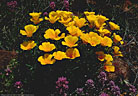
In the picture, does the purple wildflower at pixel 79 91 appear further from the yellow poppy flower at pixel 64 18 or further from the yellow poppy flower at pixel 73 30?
the yellow poppy flower at pixel 64 18

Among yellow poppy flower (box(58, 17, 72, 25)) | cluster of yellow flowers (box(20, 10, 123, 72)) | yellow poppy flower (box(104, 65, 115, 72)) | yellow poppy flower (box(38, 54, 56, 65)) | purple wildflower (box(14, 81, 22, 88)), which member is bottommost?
purple wildflower (box(14, 81, 22, 88))

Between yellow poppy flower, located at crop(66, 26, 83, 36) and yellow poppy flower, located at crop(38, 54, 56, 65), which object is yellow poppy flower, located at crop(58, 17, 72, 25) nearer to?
yellow poppy flower, located at crop(66, 26, 83, 36)

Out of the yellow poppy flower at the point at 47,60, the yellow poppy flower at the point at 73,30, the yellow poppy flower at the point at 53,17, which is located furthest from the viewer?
the yellow poppy flower at the point at 53,17

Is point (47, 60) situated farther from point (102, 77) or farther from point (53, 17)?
point (102, 77)

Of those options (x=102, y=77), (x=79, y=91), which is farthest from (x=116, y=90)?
(x=79, y=91)

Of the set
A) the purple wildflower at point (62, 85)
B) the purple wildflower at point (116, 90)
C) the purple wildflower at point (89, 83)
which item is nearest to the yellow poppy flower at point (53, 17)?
the purple wildflower at point (62, 85)

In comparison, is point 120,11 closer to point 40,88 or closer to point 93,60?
point 93,60

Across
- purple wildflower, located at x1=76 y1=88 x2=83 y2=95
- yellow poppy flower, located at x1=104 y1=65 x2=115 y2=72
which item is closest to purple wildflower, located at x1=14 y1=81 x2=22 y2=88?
purple wildflower, located at x1=76 y1=88 x2=83 y2=95

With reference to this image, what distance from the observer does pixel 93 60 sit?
9.73ft

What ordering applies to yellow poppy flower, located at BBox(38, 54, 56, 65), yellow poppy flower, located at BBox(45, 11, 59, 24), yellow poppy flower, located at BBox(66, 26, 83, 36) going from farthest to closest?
yellow poppy flower, located at BBox(45, 11, 59, 24) → yellow poppy flower, located at BBox(66, 26, 83, 36) → yellow poppy flower, located at BBox(38, 54, 56, 65)

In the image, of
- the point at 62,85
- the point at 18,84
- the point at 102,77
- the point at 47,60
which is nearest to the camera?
the point at 47,60

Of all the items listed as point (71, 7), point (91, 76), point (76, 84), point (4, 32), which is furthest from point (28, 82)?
point (71, 7)

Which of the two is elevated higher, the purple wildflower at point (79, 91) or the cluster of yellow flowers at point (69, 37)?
the cluster of yellow flowers at point (69, 37)

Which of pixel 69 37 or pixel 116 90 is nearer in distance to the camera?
pixel 69 37
